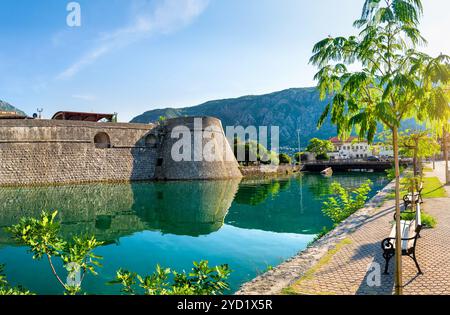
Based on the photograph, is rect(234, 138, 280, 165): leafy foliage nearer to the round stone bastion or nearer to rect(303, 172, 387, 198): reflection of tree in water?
the round stone bastion

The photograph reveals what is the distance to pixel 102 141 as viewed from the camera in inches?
1617

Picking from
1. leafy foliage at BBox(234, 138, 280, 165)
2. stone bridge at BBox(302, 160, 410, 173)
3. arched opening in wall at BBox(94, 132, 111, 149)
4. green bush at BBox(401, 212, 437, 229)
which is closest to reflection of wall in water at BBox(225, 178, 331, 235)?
green bush at BBox(401, 212, 437, 229)

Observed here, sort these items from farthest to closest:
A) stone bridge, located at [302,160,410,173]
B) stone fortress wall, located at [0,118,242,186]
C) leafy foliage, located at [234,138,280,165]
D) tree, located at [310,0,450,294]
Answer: leafy foliage, located at [234,138,280,165], stone bridge, located at [302,160,410,173], stone fortress wall, located at [0,118,242,186], tree, located at [310,0,450,294]

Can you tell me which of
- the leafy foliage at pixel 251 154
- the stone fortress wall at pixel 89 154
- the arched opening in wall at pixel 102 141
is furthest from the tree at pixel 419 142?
the leafy foliage at pixel 251 154

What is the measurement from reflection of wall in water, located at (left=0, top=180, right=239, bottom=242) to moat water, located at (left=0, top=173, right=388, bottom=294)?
43mm

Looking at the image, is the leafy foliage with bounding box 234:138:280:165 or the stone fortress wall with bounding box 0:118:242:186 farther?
the leafy foliage with bounding box 234:138:280:165

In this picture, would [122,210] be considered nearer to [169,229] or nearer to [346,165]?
[169,229]

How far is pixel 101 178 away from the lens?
37.1m

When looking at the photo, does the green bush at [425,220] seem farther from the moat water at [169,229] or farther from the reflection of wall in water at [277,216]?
the reflection of wall in water at [277,216]

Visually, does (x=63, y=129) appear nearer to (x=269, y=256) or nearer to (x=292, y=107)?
(x=269, y=256)

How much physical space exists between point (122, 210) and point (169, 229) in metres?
5.91

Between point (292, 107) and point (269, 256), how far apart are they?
195 meters

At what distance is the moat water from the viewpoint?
9.37 m
